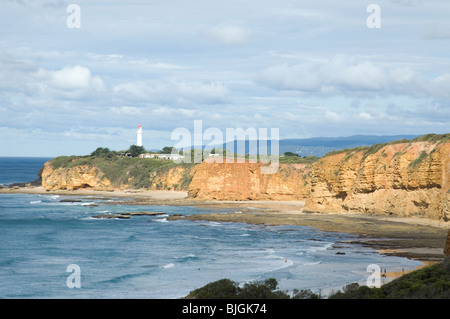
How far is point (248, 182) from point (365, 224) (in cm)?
3847

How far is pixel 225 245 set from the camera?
142ft

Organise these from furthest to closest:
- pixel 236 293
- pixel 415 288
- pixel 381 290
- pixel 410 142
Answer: pixel 410 142 < pixel 236 293 < pixel 381 290 < pixel 415 288

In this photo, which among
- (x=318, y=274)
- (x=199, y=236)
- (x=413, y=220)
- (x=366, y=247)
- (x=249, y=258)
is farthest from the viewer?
(x=413, y=220)

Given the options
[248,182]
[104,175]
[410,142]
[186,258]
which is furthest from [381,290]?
[104,175]

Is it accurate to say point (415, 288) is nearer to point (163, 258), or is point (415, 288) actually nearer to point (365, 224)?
point (163, 258)

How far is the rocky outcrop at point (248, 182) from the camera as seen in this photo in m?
88.6

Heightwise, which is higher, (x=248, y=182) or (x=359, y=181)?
(x=359, y=181)

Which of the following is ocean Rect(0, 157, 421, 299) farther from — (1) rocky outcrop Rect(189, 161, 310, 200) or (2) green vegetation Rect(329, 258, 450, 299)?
(1) rocky outcrop Rect(189, 161, 310, 200)

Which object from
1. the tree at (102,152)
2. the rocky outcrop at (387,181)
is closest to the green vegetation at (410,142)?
the rocky outcrop at (387,181)

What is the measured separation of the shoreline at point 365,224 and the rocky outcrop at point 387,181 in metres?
1.36

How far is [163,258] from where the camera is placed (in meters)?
38.3
